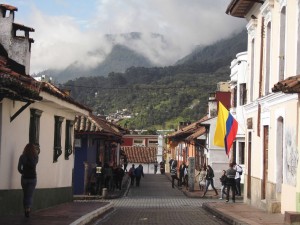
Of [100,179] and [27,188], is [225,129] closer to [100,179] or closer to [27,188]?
[100,179]

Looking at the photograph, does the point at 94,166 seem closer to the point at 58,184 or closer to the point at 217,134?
the point at 217,134

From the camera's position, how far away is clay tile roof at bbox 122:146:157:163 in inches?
3371

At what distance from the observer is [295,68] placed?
1609cm

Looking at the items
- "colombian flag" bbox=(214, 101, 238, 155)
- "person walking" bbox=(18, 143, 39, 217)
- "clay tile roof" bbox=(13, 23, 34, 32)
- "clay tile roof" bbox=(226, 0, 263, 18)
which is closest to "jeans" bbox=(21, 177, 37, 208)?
"person walking" bbox=(18, 143, 39, 217)

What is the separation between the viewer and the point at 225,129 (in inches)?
1052

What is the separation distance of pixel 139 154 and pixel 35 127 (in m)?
70.5

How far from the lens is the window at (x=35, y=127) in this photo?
16109 mm

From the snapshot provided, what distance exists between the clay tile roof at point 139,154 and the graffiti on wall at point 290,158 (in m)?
68.8

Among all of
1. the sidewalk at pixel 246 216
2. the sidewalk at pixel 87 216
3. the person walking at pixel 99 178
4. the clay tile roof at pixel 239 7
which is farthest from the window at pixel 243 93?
the sidewalk at pixel 87 216

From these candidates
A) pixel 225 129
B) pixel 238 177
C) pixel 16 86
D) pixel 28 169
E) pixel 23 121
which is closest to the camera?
pixel 16 86

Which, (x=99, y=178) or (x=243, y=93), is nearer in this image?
(x=99, y=178)

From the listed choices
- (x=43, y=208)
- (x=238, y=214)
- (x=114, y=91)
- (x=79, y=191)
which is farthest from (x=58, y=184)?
(x=114, y=91)

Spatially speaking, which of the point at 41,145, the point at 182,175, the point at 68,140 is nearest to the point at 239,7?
the point at 68,140

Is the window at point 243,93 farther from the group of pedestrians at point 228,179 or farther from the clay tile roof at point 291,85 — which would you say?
the clay tile roof at point 291,85
